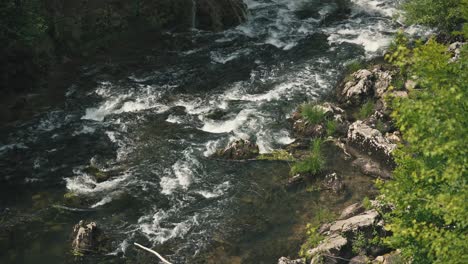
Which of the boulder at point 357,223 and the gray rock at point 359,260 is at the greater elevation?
the boulder at point 357,223

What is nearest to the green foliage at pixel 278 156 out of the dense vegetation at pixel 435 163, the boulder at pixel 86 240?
the boulder at pixel 86 240

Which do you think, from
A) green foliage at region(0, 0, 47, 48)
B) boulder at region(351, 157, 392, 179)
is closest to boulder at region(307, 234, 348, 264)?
boulder at region(351, 157, 392, 179)

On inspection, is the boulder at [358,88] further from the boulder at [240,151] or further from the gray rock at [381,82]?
the boulder at [240,151]

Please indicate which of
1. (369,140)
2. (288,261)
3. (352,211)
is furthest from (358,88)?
(288,261)

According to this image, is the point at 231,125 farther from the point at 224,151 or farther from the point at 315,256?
the point at 315,256

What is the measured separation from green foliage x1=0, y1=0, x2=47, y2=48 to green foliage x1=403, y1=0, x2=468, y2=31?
2074 centimetres

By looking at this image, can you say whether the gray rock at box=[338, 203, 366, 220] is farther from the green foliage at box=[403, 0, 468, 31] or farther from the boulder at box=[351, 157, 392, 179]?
the green foliage at box=[403, 0, 468, 31]

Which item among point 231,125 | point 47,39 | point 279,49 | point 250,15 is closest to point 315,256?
point 231,125

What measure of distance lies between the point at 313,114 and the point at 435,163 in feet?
41.2

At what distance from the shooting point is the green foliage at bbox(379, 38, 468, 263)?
8812 millimetres

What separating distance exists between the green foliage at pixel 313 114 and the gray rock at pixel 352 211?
19.7ft

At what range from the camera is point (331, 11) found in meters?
36.3

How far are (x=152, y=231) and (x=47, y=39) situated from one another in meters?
16.8

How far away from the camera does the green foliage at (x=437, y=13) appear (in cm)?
2508
